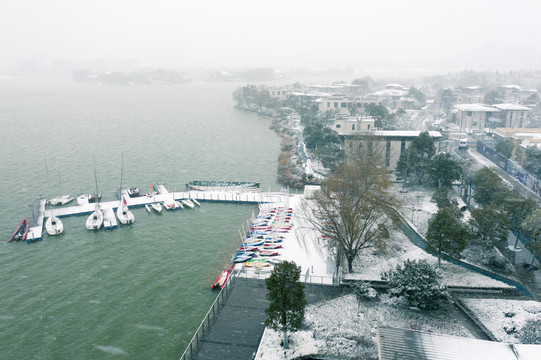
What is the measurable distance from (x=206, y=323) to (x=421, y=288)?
7743 millimetres

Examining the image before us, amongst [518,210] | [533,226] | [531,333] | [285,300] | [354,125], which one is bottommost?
[531,333]

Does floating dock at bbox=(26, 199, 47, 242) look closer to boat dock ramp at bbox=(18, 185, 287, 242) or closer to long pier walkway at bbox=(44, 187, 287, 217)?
boat dock ramp at bbox=(18, 185, 287, 242)

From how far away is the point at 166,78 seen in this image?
186625 millimetres

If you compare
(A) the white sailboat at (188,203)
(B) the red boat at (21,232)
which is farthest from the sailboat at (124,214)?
(B) the red boat at (21,232)

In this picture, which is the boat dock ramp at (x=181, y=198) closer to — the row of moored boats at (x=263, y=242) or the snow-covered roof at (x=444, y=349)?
the row of moored boats at (x=263, y=242)

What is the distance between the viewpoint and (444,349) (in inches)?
399

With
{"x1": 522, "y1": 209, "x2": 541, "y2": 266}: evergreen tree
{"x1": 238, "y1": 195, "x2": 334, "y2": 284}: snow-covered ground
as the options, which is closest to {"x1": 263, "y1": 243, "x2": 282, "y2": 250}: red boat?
{"x1": 238, "y1": 195, "x2": 334, "y2": 284}: snow-covered ground

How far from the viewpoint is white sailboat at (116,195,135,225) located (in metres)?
23.9

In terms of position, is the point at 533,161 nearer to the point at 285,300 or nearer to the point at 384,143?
the point at 384,143

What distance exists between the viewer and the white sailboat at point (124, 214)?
23.9 metres

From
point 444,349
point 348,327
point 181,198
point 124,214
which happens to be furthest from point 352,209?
point 124,214

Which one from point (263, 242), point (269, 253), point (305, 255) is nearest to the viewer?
point (305, 255)

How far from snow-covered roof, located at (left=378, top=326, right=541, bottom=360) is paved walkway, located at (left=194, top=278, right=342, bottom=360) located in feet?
14.5

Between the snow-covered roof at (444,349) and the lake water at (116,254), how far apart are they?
7193mm
